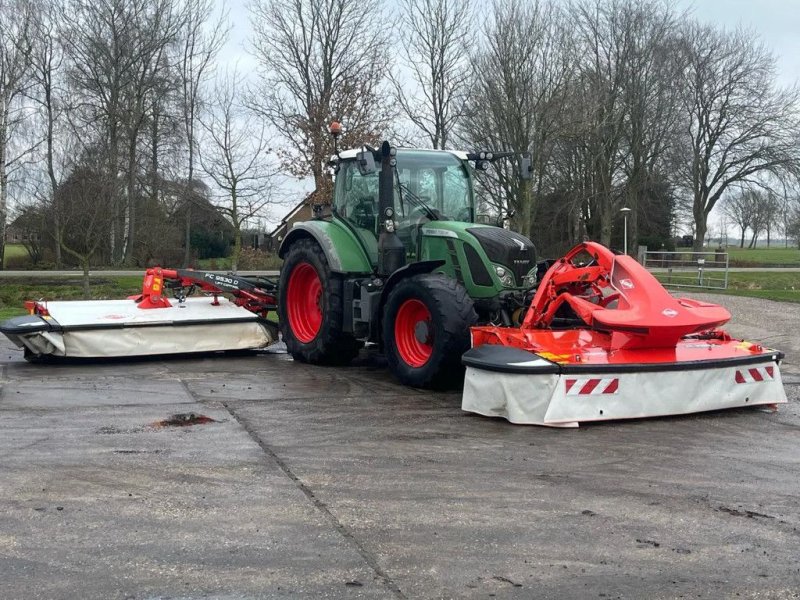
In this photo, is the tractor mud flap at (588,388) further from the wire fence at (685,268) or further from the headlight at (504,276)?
the wire fence at (685,268)

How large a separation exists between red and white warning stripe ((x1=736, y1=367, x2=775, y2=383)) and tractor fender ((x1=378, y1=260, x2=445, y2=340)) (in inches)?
119

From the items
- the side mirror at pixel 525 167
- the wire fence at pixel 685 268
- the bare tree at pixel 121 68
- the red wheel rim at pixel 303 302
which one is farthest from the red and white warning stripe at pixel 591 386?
the bare tree at pixel 121 68

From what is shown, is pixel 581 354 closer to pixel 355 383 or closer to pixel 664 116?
pixel 355 383

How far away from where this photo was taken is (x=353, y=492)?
5320mm

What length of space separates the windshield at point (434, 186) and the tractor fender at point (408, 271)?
0.94 meters

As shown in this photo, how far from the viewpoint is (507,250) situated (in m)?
9.01

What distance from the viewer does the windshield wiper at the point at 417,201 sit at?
32.4ft

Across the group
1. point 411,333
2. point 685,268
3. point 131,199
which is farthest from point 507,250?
point 131,199

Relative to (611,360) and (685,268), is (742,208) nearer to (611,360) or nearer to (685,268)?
(685,268)

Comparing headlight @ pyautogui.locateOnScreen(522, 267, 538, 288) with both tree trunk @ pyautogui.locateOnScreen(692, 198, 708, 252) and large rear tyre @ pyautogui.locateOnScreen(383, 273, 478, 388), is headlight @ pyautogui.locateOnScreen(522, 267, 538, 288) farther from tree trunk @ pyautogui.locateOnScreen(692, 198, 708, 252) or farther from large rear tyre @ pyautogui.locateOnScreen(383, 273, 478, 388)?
tree trunk @ pyautogui.locateOnScreen(692, 198, 708, 252)

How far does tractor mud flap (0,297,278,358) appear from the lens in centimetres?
1051

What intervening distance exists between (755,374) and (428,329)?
2.93 metres

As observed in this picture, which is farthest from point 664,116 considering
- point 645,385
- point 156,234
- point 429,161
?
point 645,385

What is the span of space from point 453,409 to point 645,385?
1.65m
